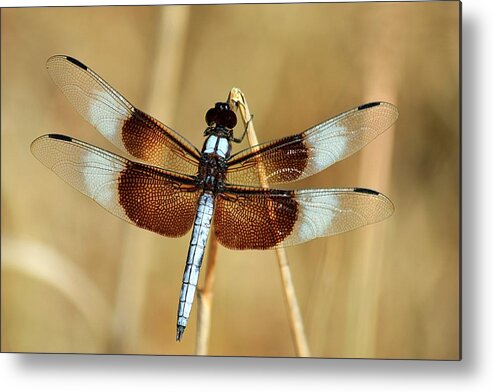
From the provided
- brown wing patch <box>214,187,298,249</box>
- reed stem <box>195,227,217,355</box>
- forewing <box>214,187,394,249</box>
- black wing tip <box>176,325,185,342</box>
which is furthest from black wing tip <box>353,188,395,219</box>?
black wing tip <box>176,325,185,342</box>

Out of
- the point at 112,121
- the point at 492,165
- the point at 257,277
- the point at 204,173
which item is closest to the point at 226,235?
the point at 204,173

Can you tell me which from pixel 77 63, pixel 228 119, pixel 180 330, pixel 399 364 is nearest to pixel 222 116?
pixel 228 119

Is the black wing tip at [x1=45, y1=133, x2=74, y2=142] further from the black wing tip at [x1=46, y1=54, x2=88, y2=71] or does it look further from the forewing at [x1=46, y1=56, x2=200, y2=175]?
the black wing tip at [x1=46, y1=54, x2=88, y2=71]

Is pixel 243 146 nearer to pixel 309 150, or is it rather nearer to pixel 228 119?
pixel 228 119

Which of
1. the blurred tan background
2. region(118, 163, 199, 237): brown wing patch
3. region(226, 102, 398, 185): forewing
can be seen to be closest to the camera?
region(226, 102, 398, 185): forewing

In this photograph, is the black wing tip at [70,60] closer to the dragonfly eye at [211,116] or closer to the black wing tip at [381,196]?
the dragonfly eye at [211,116]

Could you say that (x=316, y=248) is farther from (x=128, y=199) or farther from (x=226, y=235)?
(x=128, y=199)

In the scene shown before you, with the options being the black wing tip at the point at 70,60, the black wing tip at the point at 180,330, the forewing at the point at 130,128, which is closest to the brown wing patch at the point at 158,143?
the forewing at the point at 130,128
